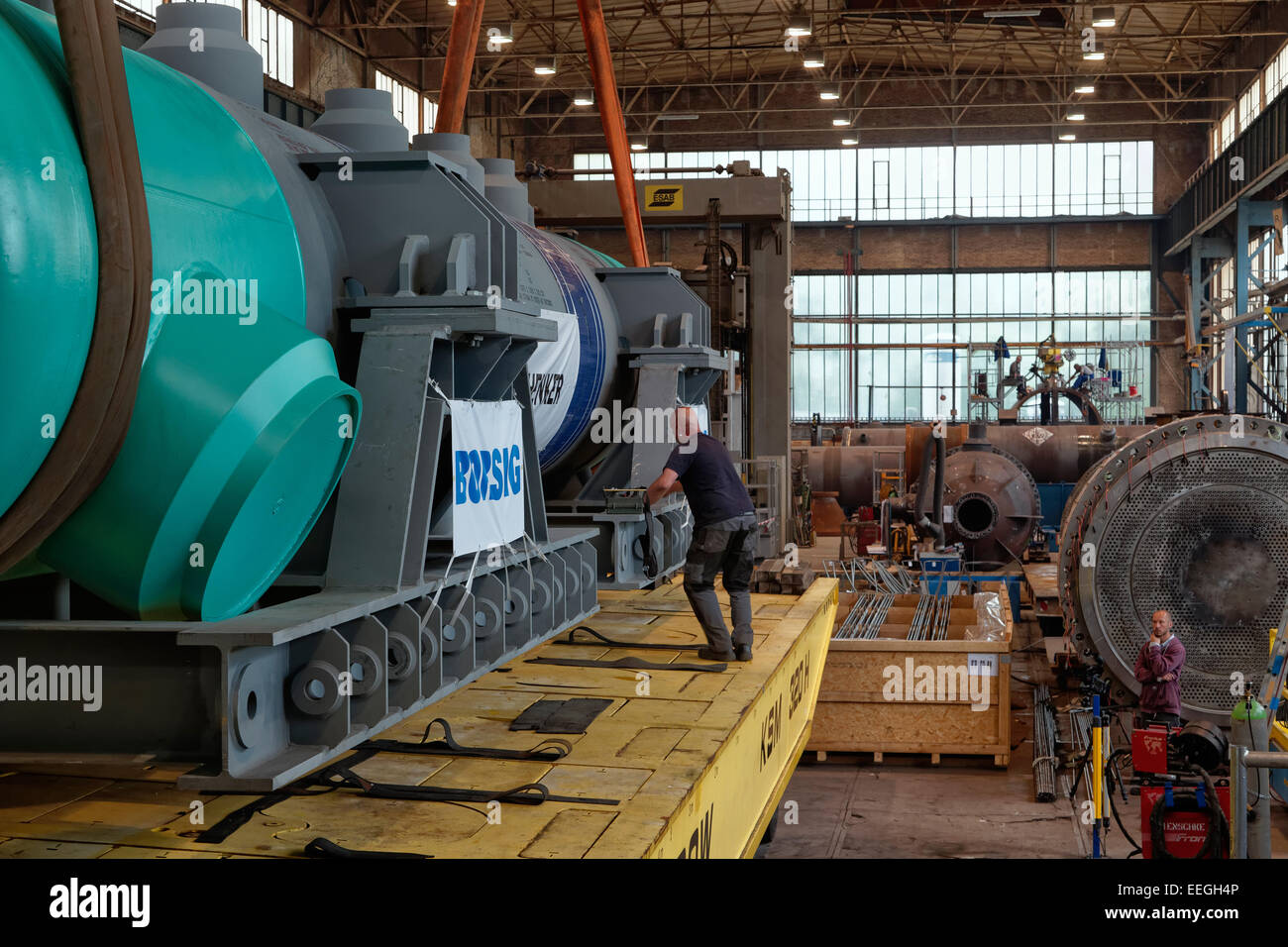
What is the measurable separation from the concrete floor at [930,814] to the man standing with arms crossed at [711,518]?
2590 millimetres

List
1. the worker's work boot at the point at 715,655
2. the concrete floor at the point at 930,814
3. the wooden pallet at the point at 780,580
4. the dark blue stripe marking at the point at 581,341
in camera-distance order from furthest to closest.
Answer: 1. the concrete floor at the point at 930,814
2. the wooden pallet at the point at 780,580
3. the dark blue stripe marking at the point at 581,341
4. the worker's work boot at the point at 715,655

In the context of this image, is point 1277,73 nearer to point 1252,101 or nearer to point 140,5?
point 1252,101

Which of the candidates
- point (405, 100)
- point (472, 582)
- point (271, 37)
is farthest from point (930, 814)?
point (405, 100)

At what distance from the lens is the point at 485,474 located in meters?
4.35

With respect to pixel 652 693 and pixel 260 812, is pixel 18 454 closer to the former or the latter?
pixel 260 812

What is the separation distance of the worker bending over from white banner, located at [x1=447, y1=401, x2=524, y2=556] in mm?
5075

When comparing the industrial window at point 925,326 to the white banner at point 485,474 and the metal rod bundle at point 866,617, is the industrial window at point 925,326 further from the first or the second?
the white banner at point 485,474

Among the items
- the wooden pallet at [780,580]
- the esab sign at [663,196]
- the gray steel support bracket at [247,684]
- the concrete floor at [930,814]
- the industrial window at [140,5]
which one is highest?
the industrial window at [140,5]

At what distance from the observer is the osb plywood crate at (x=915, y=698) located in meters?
9.21

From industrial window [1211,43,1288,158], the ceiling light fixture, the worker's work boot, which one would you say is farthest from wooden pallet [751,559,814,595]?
industrial window [1211,43,1288,158]

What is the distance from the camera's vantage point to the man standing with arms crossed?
18.5 ft

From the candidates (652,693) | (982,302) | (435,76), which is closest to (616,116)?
(652,693)

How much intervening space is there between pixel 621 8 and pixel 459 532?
25.0 metres

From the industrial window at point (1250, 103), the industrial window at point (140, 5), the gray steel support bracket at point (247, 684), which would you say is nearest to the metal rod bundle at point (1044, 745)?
the gray steel support bracket at point (247, 684)
